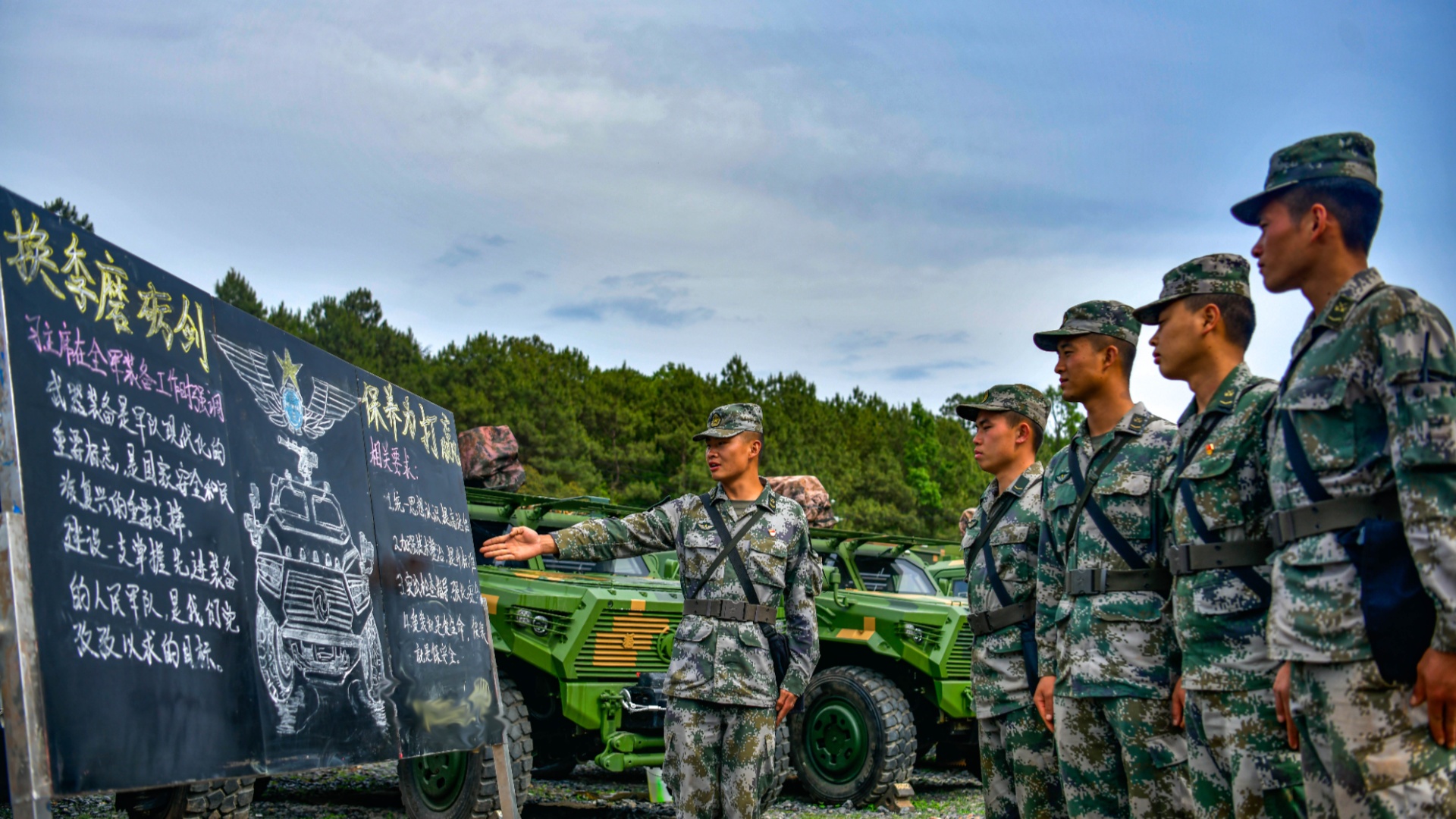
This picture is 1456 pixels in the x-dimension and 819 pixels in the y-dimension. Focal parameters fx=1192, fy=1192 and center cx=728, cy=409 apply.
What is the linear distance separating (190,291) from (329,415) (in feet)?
2.69

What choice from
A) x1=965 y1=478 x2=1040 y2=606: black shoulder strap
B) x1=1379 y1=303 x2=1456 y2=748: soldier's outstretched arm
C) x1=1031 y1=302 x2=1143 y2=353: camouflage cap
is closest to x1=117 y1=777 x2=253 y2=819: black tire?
x1=965 y1=478 x2=1040 y2=606: black shoulder strap

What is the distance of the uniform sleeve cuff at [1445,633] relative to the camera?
2076 millimetres

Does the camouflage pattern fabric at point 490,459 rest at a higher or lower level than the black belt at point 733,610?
higher

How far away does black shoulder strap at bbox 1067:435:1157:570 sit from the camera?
3.44 metres

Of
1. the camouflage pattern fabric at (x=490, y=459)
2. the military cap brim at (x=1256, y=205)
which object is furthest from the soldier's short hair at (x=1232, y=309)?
the camouflage pattern fabric at (x=490, y=459)

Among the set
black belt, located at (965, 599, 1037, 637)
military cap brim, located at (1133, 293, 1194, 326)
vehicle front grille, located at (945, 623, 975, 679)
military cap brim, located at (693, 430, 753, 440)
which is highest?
military cap brim, located at (693, 430, 753, 440)

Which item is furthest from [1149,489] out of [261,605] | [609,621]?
[609,621]

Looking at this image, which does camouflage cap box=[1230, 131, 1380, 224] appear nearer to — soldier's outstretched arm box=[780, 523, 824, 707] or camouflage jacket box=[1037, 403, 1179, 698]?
camouflage jacket box=[1037, 403, 1179, 698]

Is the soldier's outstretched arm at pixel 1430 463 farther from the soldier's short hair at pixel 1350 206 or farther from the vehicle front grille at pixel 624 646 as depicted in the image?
the vehicle front grille at pixel 624 646

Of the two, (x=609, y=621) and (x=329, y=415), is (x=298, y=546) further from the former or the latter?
(x=609, y=621)

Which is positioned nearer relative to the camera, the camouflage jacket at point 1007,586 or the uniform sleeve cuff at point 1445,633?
the uniform sleeve cuff at point 1445,633

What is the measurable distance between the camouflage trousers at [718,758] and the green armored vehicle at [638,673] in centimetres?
200

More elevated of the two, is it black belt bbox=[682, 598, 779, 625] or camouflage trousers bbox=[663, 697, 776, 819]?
black belt bbox=[682, 598, 779, 625]

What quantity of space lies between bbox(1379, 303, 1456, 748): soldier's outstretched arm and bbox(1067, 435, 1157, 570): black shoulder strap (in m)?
1.20
